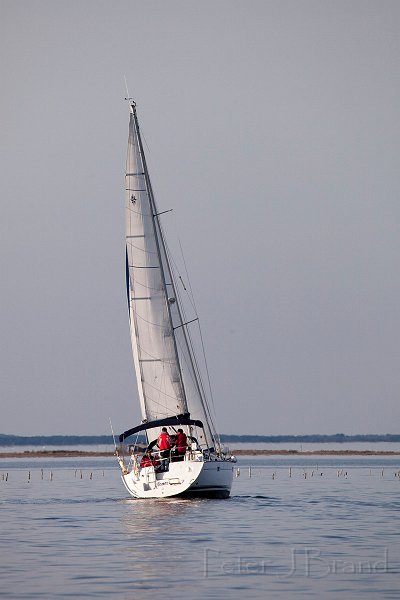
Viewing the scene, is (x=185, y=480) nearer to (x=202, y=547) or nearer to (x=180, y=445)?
(x=180, y=445)

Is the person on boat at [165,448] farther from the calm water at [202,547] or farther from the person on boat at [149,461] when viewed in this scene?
the calm water at [202,547]

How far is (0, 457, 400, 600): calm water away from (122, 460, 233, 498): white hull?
2.02 ft

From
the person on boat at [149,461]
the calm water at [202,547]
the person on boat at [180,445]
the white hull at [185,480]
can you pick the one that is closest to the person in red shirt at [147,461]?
the person on boat at [149,461]

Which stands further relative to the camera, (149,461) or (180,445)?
(149,461)

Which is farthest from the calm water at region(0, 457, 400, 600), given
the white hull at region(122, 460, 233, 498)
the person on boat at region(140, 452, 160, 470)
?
the person on boat at region(140, 452, 160, 470)

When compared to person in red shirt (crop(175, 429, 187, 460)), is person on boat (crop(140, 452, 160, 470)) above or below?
below

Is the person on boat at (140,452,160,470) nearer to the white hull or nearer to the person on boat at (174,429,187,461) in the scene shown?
the white hull

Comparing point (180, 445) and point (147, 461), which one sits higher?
point (180, 445)

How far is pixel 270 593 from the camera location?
104 feet

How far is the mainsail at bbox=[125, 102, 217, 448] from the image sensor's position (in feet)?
208

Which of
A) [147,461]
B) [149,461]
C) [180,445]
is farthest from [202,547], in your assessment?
[147,461]

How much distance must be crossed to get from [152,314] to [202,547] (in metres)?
24.0

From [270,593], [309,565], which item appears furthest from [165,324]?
[270,593]

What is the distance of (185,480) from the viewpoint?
189ft
